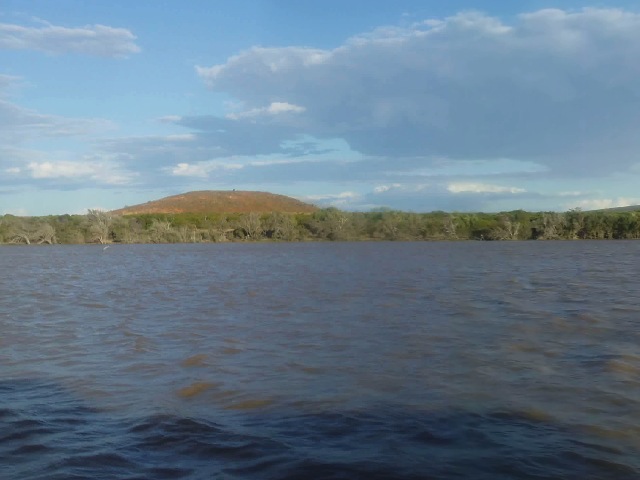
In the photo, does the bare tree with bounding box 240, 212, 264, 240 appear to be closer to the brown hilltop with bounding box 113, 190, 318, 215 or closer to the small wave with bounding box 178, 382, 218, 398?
the brown hilltop with bounding box 113, 190, 318, 215

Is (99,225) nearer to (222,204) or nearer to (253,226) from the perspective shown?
(253,226)

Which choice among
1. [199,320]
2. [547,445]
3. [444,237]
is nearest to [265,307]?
[199,320]

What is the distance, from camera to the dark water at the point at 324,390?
5.27m

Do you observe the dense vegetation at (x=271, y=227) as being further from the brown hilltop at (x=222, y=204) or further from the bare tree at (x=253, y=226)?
the brown hilltop at (x=222, y=204)

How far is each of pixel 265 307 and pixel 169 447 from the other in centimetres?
968

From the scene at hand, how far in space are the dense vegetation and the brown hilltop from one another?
3247 centimetres

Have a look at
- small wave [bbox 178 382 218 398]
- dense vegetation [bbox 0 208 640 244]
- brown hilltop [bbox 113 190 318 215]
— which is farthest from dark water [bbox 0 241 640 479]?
brown hilltop [bbox 113 190 318 215]

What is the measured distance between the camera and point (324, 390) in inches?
290

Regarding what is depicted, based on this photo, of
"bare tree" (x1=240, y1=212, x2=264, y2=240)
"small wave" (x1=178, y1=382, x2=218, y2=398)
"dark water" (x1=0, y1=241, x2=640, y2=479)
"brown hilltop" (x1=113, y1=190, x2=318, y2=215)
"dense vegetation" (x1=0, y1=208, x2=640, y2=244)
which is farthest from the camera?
"brown hilltop" (x1=113, y1=190, x2=318, y2=215)

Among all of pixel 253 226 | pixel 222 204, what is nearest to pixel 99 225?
pixel 253 226

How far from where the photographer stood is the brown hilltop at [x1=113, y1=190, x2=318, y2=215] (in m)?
115

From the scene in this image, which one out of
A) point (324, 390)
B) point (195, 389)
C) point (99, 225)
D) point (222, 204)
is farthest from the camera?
point (222, 204)

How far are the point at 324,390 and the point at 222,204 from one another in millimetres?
112738

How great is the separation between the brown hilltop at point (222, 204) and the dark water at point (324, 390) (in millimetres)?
98829
